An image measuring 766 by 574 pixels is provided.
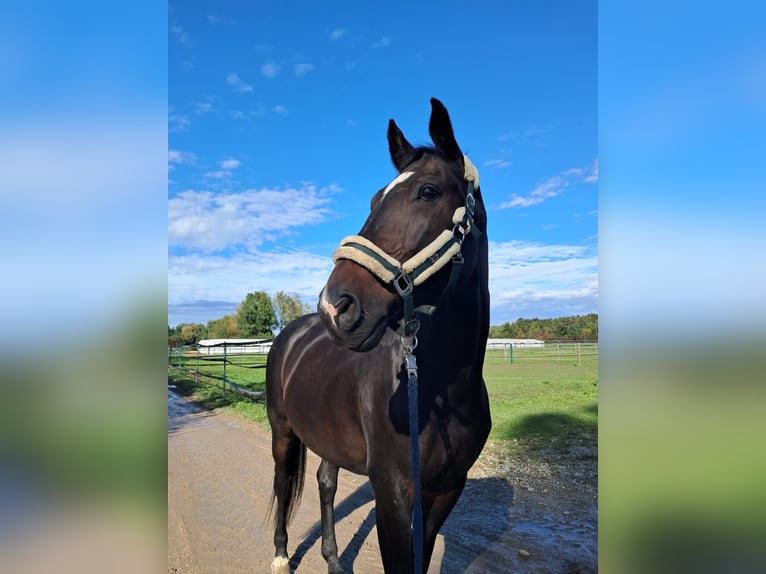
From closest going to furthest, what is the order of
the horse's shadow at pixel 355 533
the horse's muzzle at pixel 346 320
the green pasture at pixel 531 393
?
1. the horse's muzzle at pixel 346 320
2. the horse's shadow at pixel 355 533
3. the green pasture at pixel 531 393

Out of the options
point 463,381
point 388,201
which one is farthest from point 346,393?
point 388,201

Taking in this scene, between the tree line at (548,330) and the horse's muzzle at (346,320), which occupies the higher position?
the horse's muzzle at (346,320)

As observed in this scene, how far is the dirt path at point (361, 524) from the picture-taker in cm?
406

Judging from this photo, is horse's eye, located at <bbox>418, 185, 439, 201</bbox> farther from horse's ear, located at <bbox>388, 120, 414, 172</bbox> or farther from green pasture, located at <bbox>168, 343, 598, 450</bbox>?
green pasture, located at <bbox>168, 343, 598, 450</bbox>

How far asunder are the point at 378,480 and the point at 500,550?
2.75 m

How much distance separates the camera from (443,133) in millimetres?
2135

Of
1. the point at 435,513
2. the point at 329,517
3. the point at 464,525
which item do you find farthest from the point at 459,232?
the point at 464,525

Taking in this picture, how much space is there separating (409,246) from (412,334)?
1.28 ft

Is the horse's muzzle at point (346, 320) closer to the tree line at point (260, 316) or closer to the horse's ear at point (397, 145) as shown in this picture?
the horse's ear at point (397, 145)

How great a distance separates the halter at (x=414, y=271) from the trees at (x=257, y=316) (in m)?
32.2

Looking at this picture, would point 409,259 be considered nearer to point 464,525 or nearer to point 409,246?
point 409,246

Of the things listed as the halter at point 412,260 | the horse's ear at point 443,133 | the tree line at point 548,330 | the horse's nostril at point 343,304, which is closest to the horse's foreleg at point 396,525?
the halter at point 412,260
